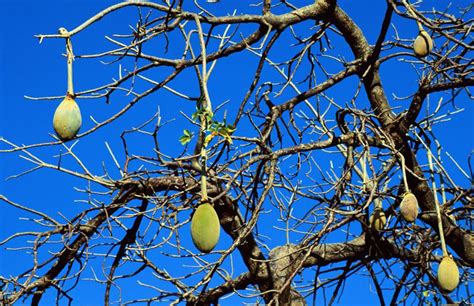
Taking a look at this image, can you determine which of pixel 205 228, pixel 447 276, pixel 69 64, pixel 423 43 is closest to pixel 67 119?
pixel 69 64

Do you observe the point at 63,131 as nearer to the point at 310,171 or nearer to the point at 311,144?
the point at 311,144

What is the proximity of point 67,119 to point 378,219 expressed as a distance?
1.79m

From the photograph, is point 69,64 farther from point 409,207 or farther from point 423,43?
point 423,43

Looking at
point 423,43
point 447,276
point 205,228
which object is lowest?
point 205,228

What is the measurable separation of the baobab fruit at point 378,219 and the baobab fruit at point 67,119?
1707 mm

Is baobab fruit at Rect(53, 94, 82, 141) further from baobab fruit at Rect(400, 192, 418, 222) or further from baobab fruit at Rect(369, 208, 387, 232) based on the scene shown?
baobab fruit at Rect(369, 208, 387, 232)

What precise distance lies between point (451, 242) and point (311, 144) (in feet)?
3.48

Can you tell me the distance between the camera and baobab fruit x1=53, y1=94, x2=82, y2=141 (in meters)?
2.03

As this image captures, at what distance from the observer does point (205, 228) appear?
1.94 metres

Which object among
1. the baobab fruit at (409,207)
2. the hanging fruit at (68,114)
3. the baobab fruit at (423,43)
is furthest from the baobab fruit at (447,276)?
the hanging fruit at (68,114)

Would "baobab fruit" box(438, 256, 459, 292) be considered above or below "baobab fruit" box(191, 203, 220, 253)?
above

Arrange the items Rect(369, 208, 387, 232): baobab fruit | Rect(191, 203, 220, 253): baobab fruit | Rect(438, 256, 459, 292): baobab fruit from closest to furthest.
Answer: Rect(191, 203, 220, 253): baobab fruit
Rect(438, 256, 459, 292): baobab fruit
Rect(369, 208, 387, 232): baobab fruit

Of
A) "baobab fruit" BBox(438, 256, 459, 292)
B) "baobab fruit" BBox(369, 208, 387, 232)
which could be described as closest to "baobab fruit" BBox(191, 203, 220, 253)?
"baobab fruit" BBox(438, 256, 459, 292)

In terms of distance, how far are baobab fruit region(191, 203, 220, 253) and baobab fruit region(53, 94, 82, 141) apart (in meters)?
0.42
